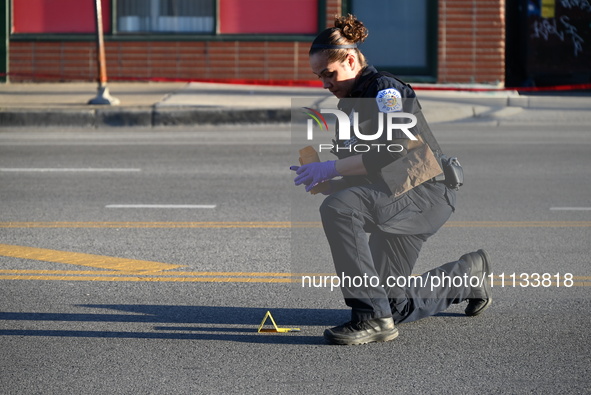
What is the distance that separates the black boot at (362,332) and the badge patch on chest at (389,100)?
980 mm

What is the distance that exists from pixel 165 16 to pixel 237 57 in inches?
61.0

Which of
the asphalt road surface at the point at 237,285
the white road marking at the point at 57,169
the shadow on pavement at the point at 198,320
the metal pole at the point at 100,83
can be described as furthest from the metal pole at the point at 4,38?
the shadow on pavement at the point at 198,320

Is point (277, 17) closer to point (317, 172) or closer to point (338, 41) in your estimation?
point (338, 41)

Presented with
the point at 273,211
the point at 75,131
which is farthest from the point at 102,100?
the point at 273,211

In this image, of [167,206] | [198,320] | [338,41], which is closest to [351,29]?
[338,41]

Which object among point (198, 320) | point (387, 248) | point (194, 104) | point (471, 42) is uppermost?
point (471, 42)

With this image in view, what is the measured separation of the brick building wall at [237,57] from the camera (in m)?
19.0

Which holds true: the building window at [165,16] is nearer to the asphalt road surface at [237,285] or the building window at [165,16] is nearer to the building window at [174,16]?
the building window at [174,16]

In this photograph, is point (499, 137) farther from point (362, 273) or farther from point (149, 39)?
point (362, 273)

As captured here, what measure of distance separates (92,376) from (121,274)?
200 cm

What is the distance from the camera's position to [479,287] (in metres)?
5.41

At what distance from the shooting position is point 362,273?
16.0 ft

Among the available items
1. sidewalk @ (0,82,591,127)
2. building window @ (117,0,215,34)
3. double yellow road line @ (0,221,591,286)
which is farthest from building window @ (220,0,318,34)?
double yellow road line @ (0,221,591,286)

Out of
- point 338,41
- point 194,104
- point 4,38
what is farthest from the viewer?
point 4,38
